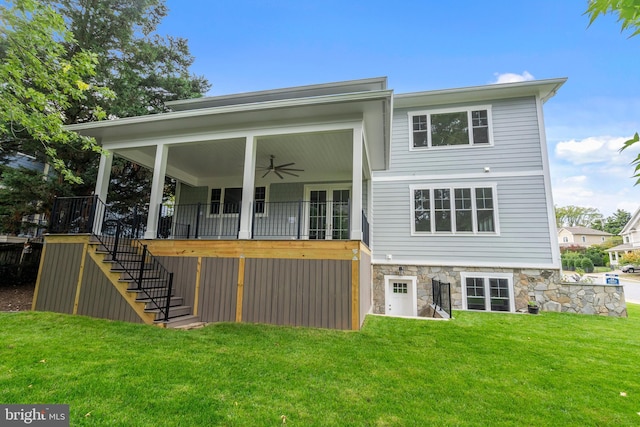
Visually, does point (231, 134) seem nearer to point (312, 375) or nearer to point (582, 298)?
point (312, 375)

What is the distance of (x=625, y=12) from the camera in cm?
146

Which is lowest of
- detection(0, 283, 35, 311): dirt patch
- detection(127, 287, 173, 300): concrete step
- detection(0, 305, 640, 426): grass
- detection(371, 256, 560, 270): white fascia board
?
detection(0, 283, 35, 311): dirt patch

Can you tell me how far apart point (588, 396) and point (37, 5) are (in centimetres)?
924

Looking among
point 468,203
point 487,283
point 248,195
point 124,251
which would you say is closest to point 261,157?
point 248,195

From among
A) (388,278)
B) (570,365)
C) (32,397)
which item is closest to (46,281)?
(32,397)

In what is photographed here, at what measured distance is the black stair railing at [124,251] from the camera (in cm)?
569

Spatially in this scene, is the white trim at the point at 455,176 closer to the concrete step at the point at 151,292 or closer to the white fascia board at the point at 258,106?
the white fascia board at the point at 258,106

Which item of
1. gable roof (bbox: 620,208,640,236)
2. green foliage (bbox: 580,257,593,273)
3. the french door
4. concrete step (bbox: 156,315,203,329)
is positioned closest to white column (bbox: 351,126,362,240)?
the french door

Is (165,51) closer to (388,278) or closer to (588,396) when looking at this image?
(388,278)

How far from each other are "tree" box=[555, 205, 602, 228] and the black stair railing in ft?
202

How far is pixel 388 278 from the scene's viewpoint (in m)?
8.77

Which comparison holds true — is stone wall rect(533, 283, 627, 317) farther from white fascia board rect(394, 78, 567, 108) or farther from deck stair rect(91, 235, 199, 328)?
deck stair rect(91, 235, 199, 328)

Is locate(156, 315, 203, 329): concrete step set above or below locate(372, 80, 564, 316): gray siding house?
below

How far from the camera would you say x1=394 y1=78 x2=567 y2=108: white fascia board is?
8.28 m
